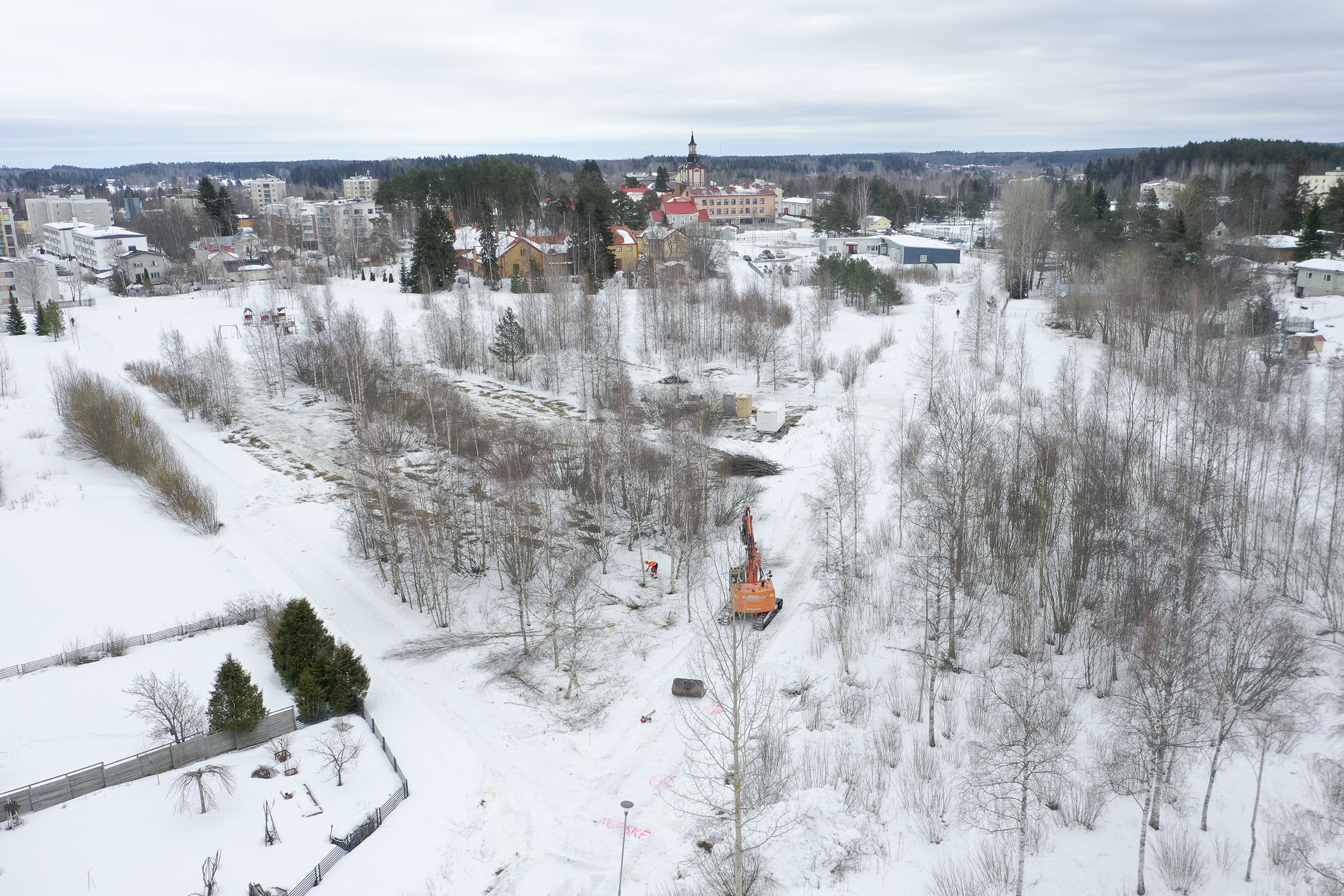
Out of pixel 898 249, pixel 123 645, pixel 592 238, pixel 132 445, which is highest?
pixel 592 238

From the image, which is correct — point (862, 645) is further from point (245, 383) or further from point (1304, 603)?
point (245, 383)

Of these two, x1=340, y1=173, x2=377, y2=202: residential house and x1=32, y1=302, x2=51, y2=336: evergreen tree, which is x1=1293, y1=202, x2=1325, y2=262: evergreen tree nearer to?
x1=32, y1=302, x2=51, y2=336: evergreen tree

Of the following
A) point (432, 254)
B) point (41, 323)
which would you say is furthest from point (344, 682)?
point (41, 323)

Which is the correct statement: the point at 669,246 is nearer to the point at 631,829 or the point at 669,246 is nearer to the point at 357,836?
the point at 631,829

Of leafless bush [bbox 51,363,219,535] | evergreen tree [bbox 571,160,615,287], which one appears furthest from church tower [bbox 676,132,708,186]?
leafless bush [bbox 51,363,219,535]

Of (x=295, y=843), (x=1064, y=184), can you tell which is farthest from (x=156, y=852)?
(x=1064, y=184)

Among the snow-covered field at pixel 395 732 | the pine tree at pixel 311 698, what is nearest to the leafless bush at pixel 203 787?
the snow-covered field at pixel 395 732

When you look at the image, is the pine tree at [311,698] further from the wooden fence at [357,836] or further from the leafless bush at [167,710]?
the wooden fence at [357,836]
